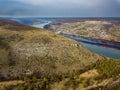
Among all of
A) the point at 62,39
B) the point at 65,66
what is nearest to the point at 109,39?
the point at 62,39

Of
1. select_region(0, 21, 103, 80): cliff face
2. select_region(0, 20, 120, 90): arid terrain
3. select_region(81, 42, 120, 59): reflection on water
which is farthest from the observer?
select_region(81, 42, 120, 59): reflection on water

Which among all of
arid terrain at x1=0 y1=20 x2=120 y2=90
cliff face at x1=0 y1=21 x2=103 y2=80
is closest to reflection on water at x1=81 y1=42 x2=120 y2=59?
cliff face at x1=0 y1=21 x2=103 y2=80

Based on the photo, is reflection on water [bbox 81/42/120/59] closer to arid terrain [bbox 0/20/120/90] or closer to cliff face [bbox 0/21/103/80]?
cliff face [bbox 0/21/103/80]

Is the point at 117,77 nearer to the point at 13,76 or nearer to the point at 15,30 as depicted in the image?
the point at 13,76

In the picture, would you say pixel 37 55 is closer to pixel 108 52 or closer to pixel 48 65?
pixel 48 65

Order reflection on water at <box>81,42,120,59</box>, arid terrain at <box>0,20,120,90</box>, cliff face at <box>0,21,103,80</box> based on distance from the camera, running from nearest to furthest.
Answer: arid terrain at <box>0,20,120,90</box> → cliff face at <box>0,21,103,80</box> → reflection on water at <box>81,42,120,59</box>

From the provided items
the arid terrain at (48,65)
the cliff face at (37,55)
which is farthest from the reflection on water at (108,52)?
the arid terrain at (48,65)

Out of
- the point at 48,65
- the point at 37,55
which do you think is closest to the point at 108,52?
the point at 37,55
